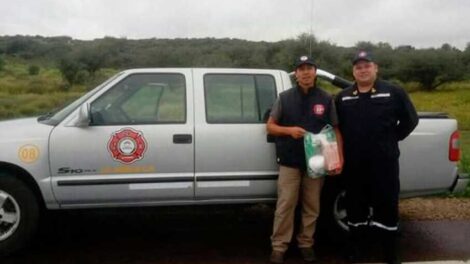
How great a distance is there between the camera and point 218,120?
531 cm

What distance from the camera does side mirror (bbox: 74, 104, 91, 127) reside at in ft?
16.4

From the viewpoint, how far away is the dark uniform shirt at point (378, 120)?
15.7ft

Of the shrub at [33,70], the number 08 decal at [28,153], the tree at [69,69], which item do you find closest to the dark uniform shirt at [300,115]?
the number 08 decal at [28,153]

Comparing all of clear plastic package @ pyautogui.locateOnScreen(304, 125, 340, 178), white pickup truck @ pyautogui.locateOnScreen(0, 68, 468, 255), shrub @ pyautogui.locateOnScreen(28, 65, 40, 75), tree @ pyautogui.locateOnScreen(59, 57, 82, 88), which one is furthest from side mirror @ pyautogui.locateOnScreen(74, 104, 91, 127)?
shrub @ pyautogui.locateOnScreen(28, 65, 40, 75)

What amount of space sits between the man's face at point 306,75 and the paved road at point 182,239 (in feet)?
4.99

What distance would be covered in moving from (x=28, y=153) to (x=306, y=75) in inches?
94.7

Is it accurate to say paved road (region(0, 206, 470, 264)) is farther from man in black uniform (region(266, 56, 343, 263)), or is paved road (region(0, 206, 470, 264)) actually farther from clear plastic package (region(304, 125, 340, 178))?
clear plastic package (region(304, 125, 340, 178))

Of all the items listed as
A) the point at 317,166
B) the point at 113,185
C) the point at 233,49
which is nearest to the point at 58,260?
the point at 113,185

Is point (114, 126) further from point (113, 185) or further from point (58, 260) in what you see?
point (58, 260)

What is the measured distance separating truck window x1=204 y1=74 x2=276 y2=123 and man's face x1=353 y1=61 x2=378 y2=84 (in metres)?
0.92

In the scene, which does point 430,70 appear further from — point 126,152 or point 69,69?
point 126,152

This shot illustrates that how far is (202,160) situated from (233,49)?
16.1 m

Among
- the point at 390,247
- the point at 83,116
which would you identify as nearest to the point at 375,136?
the point at 390,247

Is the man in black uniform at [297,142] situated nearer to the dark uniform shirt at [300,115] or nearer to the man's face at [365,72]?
the dark uniform shirt at [300,115]
